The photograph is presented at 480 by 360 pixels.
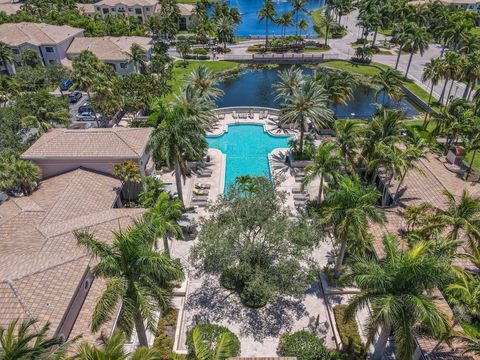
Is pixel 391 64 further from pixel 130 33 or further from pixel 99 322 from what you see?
pixel 99 322

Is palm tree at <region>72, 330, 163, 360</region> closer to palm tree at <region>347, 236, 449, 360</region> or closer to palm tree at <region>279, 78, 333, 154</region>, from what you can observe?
palm tree at <region>347, 236, 449, 360</region>

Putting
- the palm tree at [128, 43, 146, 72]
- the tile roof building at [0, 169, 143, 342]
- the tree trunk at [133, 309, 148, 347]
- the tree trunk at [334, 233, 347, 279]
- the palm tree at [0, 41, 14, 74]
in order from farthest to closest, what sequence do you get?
1. the palm tree at [0, 41, 14, 74]
2. the palm tree at [128, 43, 146, 72]
3. the tree trunk at [334, 233, 347, 279]
4. the tile roof building at [0, 169, 143, 342]
5. the tree trunk at [133, 309, 148, 347]

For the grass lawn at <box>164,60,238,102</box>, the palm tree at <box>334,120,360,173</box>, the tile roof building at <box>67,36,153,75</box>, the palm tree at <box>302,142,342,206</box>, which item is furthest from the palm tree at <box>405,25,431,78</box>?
the tile roof building at <box>67,36,153,75</box>

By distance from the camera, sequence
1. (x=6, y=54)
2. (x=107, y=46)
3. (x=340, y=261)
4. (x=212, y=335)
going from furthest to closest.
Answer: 1. (x=107, y=46)
2. (x=6, y=54)
3. (x=340, y=261)
4. (x=212, y=335)

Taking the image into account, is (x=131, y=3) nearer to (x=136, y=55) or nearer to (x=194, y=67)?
(x=194, y=67)

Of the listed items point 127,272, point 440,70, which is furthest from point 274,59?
point 127,272

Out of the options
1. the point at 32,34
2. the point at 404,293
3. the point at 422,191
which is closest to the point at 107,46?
the point at 32,34

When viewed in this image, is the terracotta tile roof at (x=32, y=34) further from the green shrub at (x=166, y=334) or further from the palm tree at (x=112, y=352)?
the palm tree at (x=112, y=352)
